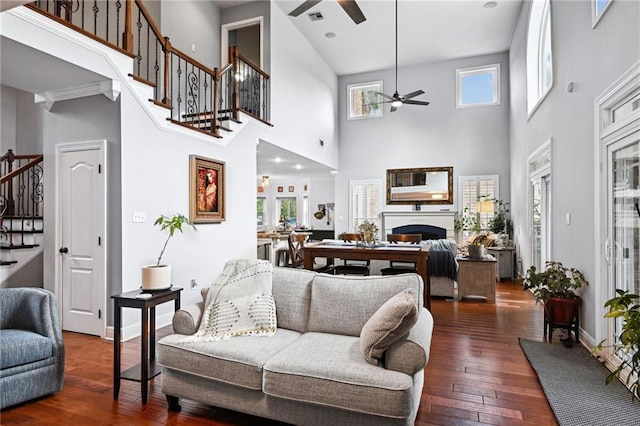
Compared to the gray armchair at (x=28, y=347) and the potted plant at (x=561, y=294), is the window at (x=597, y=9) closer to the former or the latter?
the potted plant at (x=561, y=294)

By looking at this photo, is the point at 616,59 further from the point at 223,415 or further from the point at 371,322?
the point at 223,415

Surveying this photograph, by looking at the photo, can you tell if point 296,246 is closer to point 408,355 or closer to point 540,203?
point 540,203

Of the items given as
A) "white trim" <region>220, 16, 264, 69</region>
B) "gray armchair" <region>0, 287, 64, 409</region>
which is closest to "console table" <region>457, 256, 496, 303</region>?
"gray armchair" <region>0, 287, 64, 409</region>

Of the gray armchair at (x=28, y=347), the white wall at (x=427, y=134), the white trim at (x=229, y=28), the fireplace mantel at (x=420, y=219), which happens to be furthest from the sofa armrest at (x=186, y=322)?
the white wall at (x=427, y=134)

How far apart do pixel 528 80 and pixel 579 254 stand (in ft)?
12.9

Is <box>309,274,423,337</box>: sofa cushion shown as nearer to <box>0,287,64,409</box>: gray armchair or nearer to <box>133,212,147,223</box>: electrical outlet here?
<box>0,287,64,409</box>: gray armchair

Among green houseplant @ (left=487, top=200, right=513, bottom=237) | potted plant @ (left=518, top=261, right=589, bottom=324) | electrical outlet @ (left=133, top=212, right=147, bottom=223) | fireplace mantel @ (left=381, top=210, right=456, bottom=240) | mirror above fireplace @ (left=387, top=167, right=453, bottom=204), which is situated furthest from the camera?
mirror above fireplace @ (left=387, top=167, right=453, bottom=204)

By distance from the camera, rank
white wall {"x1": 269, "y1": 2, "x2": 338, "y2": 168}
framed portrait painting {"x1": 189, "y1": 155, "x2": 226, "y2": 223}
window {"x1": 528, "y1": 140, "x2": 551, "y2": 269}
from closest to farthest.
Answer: framed portrait painting {"x1": 189, "y1": 155, "x2": 226, "y2": 223} < window {"x1": 528, "y1": 140, "x2": 551, "y2": 269} < white wall {"x1": 269, "y1": 2, "x2": 338, "y2": 168}

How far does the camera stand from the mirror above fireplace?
9.30m

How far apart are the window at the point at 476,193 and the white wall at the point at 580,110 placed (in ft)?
11.8

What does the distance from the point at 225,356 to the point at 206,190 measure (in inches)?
128

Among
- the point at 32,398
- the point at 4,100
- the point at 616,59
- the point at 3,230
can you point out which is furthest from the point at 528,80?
the point at 4,100

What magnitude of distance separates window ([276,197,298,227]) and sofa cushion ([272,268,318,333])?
10655 millimetres

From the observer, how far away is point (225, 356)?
2184 millimetres
